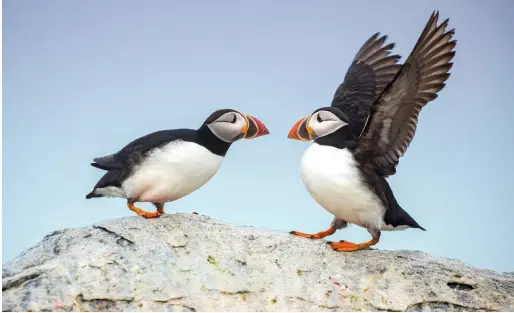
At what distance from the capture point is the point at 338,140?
16.9 ft

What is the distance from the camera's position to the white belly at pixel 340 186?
492 centimetres

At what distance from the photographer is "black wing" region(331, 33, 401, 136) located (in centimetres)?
622

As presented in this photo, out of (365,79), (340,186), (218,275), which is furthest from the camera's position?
(365,79)

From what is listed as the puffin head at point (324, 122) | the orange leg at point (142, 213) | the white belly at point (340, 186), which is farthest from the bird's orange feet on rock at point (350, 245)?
the orange leg at point (142, 213)

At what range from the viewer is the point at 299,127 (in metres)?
5.31

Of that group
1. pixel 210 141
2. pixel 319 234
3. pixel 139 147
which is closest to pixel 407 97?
pixel 319 234

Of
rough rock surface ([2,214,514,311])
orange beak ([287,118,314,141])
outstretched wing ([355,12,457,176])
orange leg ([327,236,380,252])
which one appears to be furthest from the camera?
orange beak ([287,118,314,141])

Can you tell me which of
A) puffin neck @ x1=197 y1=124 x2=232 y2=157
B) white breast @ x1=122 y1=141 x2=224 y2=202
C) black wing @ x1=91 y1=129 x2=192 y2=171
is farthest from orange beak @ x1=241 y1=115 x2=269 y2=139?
black wing @ x1=91 y1=129 x2=192 y2=171

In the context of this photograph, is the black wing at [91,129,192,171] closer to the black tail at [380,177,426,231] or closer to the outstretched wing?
the outstretched wing

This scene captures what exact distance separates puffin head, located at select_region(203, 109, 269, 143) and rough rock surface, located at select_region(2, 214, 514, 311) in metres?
0.77

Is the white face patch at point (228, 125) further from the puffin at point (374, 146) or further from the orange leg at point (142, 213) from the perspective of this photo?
the orange leg at point (142, 213)

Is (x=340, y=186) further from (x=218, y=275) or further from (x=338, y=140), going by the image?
(x=218, y=275)

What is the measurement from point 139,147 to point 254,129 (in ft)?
3.34

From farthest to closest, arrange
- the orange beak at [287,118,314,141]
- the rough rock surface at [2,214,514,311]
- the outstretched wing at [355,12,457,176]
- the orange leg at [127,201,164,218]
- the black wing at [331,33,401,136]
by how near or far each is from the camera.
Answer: the black wing at [331,33,401,136], the orange beak at [287,118,314,141], the orange leg at [127,201,164,218], the outstretched wing at [355,12,457,176], the rough rock surface at [2,214,514,311]
